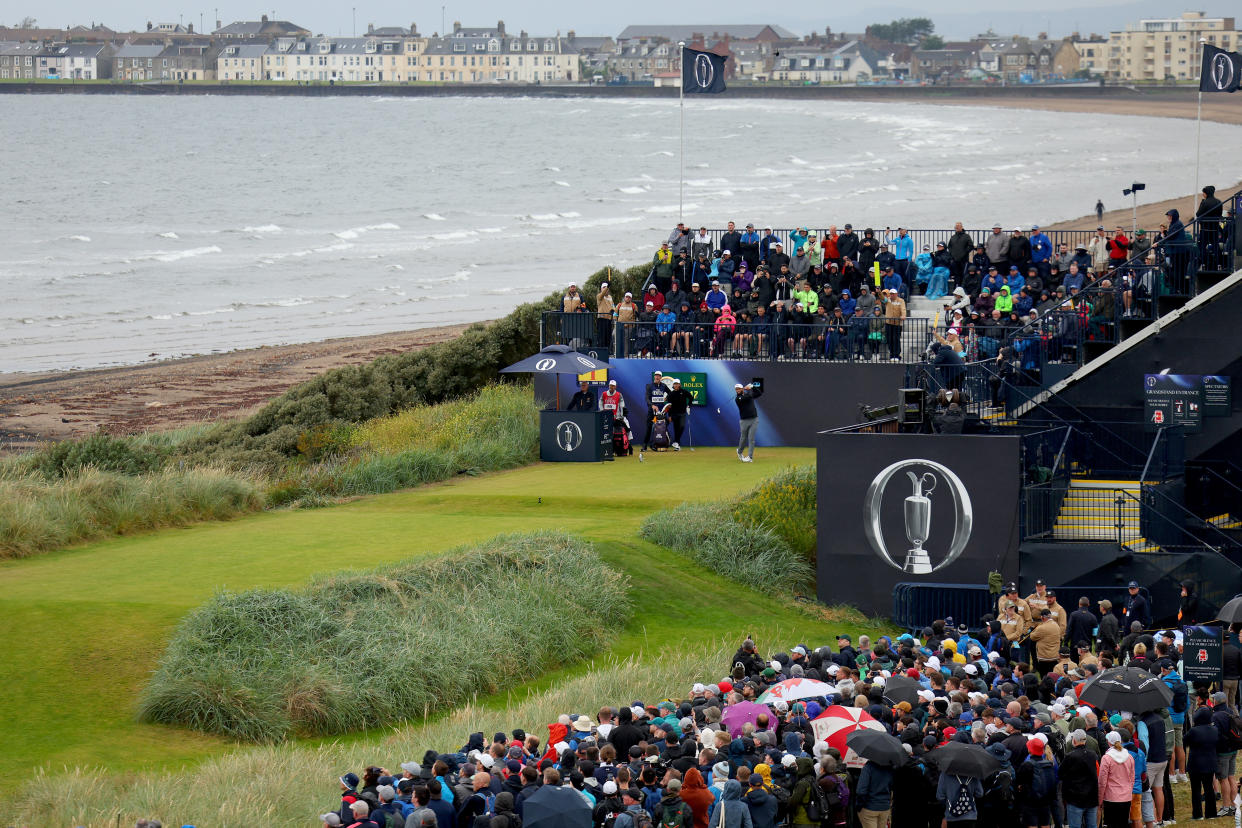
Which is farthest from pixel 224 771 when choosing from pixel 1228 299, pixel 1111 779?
pixel 1228 299

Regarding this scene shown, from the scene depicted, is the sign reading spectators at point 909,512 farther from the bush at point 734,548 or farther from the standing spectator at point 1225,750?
the standing spectator at point 1225,750

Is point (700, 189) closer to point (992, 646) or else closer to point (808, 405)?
point (808, 405)

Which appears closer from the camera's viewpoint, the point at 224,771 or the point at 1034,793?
the point at 1034,793

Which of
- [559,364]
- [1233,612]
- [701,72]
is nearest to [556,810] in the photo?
[1233,612]

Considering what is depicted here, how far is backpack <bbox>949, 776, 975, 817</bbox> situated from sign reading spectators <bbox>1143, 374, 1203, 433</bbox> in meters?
11.9

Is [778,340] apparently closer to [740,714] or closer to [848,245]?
[848,245]

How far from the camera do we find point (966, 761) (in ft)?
42.0

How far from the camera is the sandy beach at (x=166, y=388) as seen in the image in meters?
42.3

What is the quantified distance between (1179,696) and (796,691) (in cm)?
382

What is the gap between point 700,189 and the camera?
5458 inches

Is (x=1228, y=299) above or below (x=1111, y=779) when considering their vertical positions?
above

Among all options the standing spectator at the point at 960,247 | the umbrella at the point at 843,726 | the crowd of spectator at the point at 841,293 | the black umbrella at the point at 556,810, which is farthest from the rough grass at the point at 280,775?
the standing spectator at the point at 960,247

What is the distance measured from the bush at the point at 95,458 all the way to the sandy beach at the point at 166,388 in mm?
9734

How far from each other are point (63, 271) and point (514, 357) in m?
56.2
